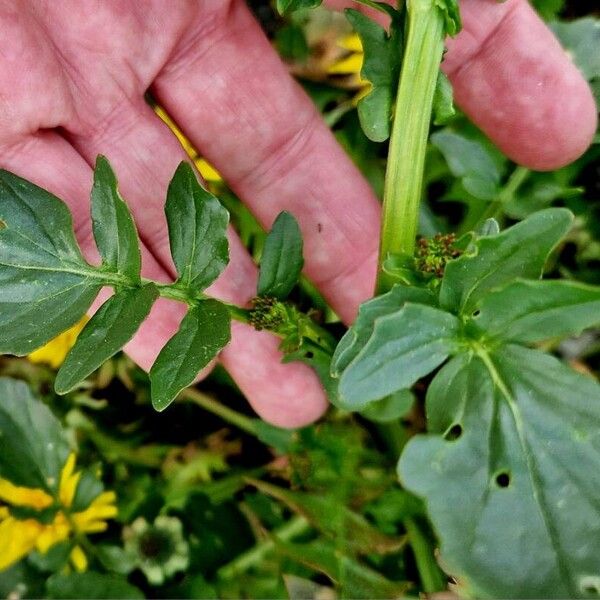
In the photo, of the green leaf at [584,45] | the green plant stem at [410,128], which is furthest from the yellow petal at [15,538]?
the green leaf at [584,45]

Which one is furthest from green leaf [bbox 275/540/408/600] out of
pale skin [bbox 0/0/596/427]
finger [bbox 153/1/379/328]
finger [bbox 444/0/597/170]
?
finger [bbox 444/0/597/170]

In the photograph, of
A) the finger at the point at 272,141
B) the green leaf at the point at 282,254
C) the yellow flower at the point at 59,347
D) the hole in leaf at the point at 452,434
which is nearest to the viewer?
the hole in leaf at the point at 452,434

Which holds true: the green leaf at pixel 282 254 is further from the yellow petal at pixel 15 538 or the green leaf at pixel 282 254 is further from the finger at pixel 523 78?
the yellow petal at pixel 15 538

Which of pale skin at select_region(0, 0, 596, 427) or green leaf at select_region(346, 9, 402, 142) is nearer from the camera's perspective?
green leaf at select_region(346, 9, 402, 142)

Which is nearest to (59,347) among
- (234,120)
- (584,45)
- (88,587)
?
(88,587)

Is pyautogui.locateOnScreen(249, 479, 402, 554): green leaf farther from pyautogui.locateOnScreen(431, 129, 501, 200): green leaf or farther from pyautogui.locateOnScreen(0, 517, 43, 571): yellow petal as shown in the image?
pyautogui.locateOnScreen(431, 129, 501, 200): green leaf

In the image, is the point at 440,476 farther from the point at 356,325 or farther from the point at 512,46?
the point at 512,46
